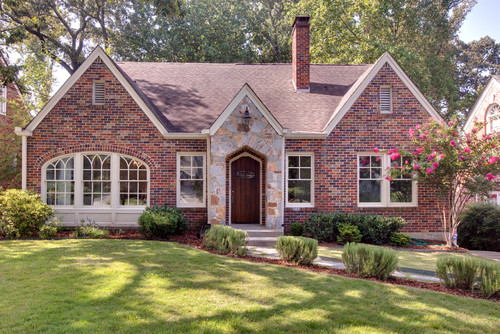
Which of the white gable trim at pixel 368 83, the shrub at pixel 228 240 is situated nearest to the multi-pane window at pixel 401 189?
the white gable trim at pixel 368 83

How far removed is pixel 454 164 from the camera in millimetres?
10133

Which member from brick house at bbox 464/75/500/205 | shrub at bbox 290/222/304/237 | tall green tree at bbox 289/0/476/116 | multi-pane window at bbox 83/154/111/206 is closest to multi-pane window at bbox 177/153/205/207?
multi-pane window at bbox 83/154/111/206

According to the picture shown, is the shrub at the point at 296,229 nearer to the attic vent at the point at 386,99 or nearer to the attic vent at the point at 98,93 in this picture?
the attic vent at the point at 386,99

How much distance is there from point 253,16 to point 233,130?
71.0 ft

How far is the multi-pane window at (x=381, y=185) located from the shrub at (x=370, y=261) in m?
5.50

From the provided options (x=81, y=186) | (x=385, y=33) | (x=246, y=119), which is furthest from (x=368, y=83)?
(x=385, y=33)

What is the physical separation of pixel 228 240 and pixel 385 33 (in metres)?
20.1

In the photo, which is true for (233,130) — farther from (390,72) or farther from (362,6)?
(362,6)

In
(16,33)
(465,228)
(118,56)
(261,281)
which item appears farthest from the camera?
(118,56)

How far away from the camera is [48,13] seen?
24.2 m

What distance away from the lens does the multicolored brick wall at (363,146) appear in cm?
1187

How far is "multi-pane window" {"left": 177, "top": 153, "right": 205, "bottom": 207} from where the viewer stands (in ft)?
39.1

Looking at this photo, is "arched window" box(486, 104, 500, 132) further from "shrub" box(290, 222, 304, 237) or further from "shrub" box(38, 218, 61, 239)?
"shrub" box(38, 218, 61, 239)

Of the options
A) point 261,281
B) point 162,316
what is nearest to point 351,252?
point 261,281
